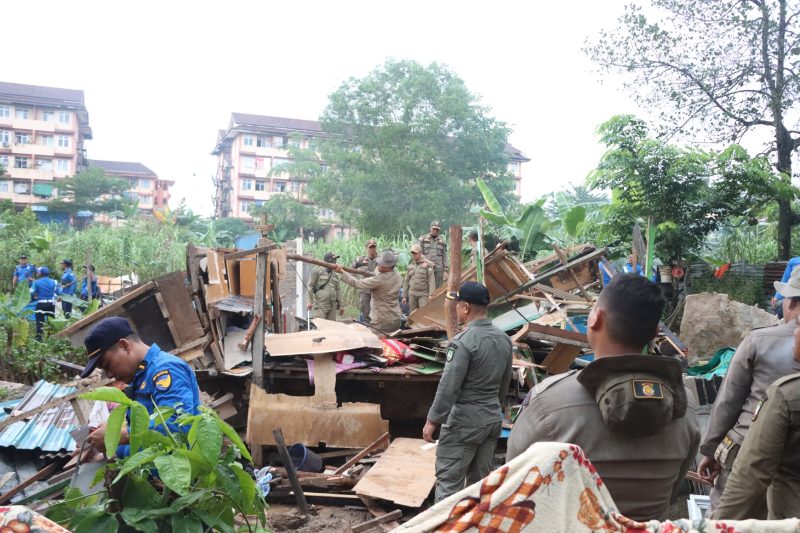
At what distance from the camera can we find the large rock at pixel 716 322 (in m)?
10.3

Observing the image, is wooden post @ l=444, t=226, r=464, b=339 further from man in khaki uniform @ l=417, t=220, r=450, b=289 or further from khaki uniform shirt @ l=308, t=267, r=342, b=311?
man in khaki uniform @ l=417, t=220, r=450, b=289

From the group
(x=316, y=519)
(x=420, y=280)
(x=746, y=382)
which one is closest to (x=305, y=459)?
(x=316, y=519)

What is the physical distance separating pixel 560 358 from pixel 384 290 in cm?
336

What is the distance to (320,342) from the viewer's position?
7809 millimetres

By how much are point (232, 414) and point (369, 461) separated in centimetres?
189

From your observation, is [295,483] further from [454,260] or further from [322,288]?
[322,288]

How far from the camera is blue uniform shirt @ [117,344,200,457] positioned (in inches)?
133

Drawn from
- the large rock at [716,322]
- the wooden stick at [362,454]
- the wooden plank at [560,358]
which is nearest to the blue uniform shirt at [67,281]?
the wooden stick at [362,454]

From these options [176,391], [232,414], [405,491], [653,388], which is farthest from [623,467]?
[232,414]

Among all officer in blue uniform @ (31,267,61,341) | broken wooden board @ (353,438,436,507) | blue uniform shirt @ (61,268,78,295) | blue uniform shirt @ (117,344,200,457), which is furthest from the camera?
blue uniform shirt @ (61,268,78,295)

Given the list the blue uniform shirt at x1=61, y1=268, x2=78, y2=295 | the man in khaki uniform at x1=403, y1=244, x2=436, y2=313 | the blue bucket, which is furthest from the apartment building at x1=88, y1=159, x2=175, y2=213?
the blue bucket

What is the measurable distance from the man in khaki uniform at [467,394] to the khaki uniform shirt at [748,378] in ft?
5.86

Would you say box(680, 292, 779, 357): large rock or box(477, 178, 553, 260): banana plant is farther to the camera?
box(477, 178, 553, 260): banana plant

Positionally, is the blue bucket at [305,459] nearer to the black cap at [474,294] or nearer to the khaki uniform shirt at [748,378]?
the black cap at [474,294]
